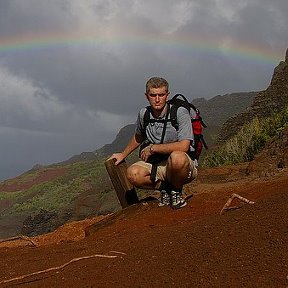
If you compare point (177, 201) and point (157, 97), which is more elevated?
point (157, 97)

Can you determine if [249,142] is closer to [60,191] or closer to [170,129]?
[170,129]

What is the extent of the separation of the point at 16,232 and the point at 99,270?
46.1 feet

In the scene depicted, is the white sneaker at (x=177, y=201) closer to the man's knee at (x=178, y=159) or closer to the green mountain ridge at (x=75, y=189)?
the man's knee at (x=178, y=159)

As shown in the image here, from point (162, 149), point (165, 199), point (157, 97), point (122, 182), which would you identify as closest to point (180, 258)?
point (162, 149)

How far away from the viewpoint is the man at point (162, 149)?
625cm

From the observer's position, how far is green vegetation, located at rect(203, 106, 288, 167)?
15.0 meters

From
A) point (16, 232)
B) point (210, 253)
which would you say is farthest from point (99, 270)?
point (16, 232)

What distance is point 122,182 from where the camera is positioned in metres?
7.22

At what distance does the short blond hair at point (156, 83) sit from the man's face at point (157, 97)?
4 cm

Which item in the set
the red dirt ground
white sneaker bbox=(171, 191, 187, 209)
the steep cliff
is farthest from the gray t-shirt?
the steep cliff

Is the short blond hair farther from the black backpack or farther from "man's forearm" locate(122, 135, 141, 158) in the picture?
"man's forearm" locate(122, 135, 141, 158)

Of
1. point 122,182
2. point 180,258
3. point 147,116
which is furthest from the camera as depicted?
point 122,182

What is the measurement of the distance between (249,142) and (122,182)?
9.21 meters

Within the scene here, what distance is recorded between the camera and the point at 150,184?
6.78m
